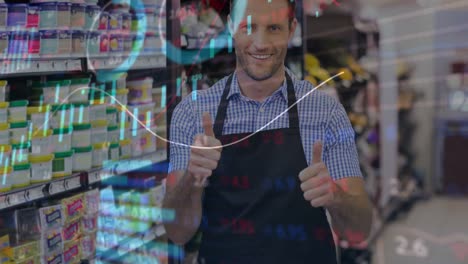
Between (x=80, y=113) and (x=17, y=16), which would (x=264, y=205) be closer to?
(x=80, y=113)

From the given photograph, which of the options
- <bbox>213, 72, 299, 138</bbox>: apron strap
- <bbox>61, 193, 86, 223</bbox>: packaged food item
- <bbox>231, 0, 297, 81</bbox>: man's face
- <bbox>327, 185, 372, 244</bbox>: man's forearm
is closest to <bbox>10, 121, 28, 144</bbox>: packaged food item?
<bbox>61, 193, 86, 223</bbox>: packaged food item

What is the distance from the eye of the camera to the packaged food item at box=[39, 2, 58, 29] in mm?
Result: 3029

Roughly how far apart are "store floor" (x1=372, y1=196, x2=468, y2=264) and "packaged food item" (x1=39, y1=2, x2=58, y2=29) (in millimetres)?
1591

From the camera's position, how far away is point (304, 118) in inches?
95.9

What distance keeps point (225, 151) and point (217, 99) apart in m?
0.18

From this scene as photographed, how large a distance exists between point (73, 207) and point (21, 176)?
336 mm

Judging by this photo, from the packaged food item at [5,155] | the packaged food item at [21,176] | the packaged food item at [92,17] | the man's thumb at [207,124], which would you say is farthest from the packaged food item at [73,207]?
the man's thumb at [207,124]

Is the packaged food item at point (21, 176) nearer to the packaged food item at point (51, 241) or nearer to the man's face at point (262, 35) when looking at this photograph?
the packaged food item at point (51, 241)

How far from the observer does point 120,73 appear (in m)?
3.19

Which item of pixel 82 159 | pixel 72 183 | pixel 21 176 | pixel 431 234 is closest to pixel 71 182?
pixel 72 183

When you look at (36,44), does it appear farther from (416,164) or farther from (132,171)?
(416,164)

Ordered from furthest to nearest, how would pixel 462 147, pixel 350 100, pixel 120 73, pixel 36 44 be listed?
pixel 120 73
pixel 36 44
pixel 350 100
pixel 462 147

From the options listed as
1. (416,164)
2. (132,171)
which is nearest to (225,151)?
(416,164)

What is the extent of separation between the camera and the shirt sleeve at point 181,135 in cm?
260
